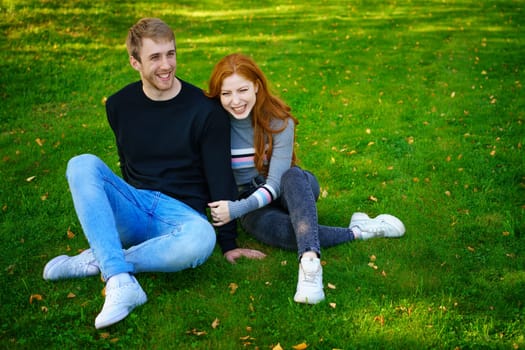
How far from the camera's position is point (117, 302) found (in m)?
3.31

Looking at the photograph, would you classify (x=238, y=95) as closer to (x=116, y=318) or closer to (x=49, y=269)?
(x=116, y=318)

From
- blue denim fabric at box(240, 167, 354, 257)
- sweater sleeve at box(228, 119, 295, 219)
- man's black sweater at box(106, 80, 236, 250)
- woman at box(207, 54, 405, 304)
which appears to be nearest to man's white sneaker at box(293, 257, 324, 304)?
woman at box(207, 54, 405, 304)

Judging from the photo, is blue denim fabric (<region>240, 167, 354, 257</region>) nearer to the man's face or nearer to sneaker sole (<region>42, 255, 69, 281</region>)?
the man's face

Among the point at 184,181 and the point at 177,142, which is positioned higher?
the point at 177,142

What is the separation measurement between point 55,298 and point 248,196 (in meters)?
1.67

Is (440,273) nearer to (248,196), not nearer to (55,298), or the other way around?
(248,196)

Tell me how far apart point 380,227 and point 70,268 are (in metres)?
2.60

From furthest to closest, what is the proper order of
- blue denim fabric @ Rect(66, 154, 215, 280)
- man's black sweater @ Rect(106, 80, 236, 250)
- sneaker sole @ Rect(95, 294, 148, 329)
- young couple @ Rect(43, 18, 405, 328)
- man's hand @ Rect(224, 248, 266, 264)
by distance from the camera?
1. man's hand @ Rect(224, 248, 266, 264)
2. man's black sweater @ Rect(106, 80, 236, 250)
3. young couple @ Rect(43, 18, 405, 328)
4. blue denim fabric @ Rect(66, 154, 215, 280)
5. sneaker sole @ Rect(95, 294, 148, 329)

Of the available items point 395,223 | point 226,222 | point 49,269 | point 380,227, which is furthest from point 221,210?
point 395,223

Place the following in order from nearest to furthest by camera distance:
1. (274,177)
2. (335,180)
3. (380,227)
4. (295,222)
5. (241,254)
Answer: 1. (295,222)
2. (274,177)
3. (241,254)
4. (380,227)
5. (335,180)

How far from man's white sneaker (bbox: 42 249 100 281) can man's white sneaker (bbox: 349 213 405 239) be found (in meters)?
2.23

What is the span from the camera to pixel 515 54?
36.0 feet

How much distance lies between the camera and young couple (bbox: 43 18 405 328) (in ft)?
11.4

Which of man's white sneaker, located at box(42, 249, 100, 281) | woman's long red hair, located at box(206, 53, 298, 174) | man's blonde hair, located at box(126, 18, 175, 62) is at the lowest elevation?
man's white sneaker, located at box(42, 249, 100, 281)
